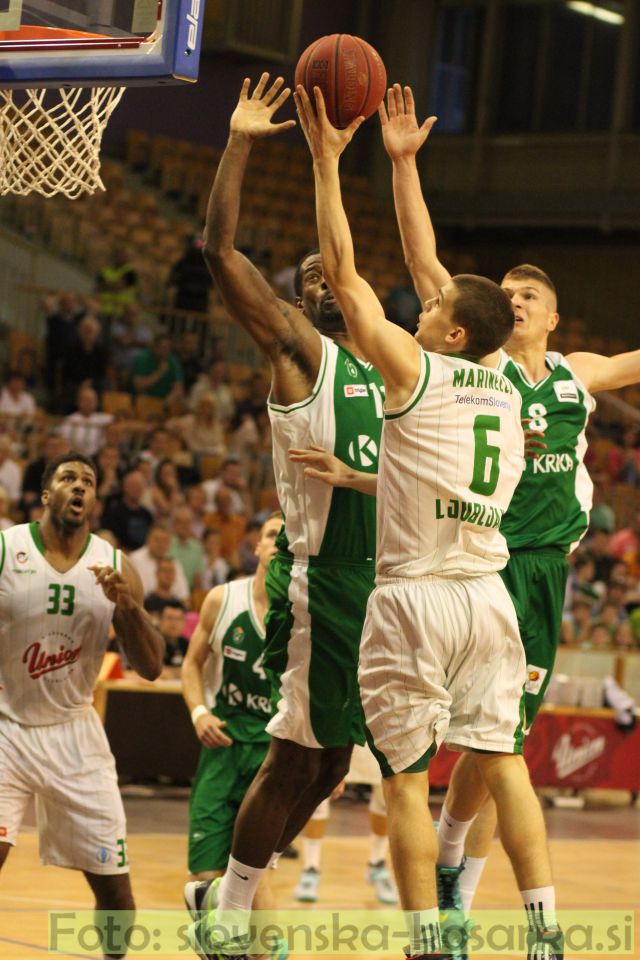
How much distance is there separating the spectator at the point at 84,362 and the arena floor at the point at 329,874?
522cm

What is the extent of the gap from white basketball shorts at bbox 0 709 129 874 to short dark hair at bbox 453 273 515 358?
2.36m

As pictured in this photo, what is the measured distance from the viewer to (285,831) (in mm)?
5355

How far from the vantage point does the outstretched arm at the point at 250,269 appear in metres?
4.82

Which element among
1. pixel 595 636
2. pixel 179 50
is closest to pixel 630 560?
pixel 595 636

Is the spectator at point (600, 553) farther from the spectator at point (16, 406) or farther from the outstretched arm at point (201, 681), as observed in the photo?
the outstretched arm at point (201, 681)

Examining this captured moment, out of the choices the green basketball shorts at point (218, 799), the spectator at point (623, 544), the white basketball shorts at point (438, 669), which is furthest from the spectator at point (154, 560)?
the white basketball shorts at point (438, 669)

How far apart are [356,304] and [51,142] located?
1.79 meters

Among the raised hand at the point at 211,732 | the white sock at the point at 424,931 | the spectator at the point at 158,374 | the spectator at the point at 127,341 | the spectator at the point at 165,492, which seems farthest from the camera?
the spectator at the point at 127,341

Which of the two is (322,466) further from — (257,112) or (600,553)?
(600,553)

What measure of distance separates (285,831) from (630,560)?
13071 millimetres

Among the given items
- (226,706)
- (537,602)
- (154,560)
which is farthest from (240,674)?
(154,560)

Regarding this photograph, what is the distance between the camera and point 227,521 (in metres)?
14.6

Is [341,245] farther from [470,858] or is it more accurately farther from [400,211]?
[470,858]

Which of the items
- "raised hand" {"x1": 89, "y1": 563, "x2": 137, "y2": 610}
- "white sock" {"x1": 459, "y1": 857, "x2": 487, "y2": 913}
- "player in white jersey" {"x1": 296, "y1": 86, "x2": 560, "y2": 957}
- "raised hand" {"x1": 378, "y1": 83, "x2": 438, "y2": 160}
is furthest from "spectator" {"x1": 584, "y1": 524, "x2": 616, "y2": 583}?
"player in white jersey" {"x1": 296, "y1": 86, "x2": 560, "y2": 957}
